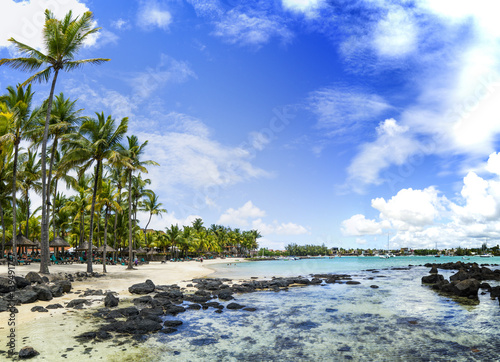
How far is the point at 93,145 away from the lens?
27031mm

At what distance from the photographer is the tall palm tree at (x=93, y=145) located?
27156 millimetres

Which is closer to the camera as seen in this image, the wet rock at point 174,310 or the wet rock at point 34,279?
the wet rock at point 174,310

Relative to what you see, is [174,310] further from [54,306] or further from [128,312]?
[54,306]

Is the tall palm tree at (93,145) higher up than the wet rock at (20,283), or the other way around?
the tall palm tree at (93,145)

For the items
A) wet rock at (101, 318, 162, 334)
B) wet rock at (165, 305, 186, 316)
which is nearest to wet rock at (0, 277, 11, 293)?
wet rock at (101, 318, 162, 334)

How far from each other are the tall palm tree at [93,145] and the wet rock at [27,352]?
1942 centimetres

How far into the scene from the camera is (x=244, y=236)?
136 m

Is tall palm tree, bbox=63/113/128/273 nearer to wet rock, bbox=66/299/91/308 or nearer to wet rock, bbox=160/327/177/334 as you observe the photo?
wet rock, bbox=66/299/91/308

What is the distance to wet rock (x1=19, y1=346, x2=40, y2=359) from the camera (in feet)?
28.1

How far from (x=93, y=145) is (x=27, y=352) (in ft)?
69.9

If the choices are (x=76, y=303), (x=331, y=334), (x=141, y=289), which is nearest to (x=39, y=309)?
(x=76, y=303)

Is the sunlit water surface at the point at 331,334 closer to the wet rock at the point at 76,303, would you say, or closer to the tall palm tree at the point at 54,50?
the wet rock at the point at 76,303

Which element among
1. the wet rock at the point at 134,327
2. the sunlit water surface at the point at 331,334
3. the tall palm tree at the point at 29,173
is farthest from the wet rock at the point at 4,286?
the tall palm tree at the point at 29,173

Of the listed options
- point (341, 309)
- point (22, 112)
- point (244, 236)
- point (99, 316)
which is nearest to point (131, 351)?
point (99, 316)
